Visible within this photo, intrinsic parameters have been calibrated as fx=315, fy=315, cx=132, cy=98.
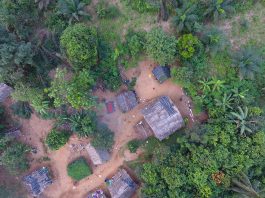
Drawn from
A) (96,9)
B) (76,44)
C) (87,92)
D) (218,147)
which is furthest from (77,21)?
(218,147)

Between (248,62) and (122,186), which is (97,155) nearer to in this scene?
(122,186)

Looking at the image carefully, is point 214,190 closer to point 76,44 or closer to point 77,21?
point 76,44

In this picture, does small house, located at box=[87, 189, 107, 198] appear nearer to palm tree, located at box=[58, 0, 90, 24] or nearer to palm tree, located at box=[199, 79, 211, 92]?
palm tree, located at box=[199, 79, 211, 92]

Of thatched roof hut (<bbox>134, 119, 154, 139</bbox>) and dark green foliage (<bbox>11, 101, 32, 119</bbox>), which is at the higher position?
dark green foliage (<bbox>11, 101, 32, 119</bbox>)

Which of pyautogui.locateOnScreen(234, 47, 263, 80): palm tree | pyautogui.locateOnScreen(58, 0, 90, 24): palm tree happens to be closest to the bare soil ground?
pyautogui.locateOnScreen(234, 47, 263, 80): palm tree

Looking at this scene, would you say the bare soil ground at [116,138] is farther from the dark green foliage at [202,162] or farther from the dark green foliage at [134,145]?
the dark green foliage at [202,162]

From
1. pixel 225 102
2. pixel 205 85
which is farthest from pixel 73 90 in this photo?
pixel 225 102
